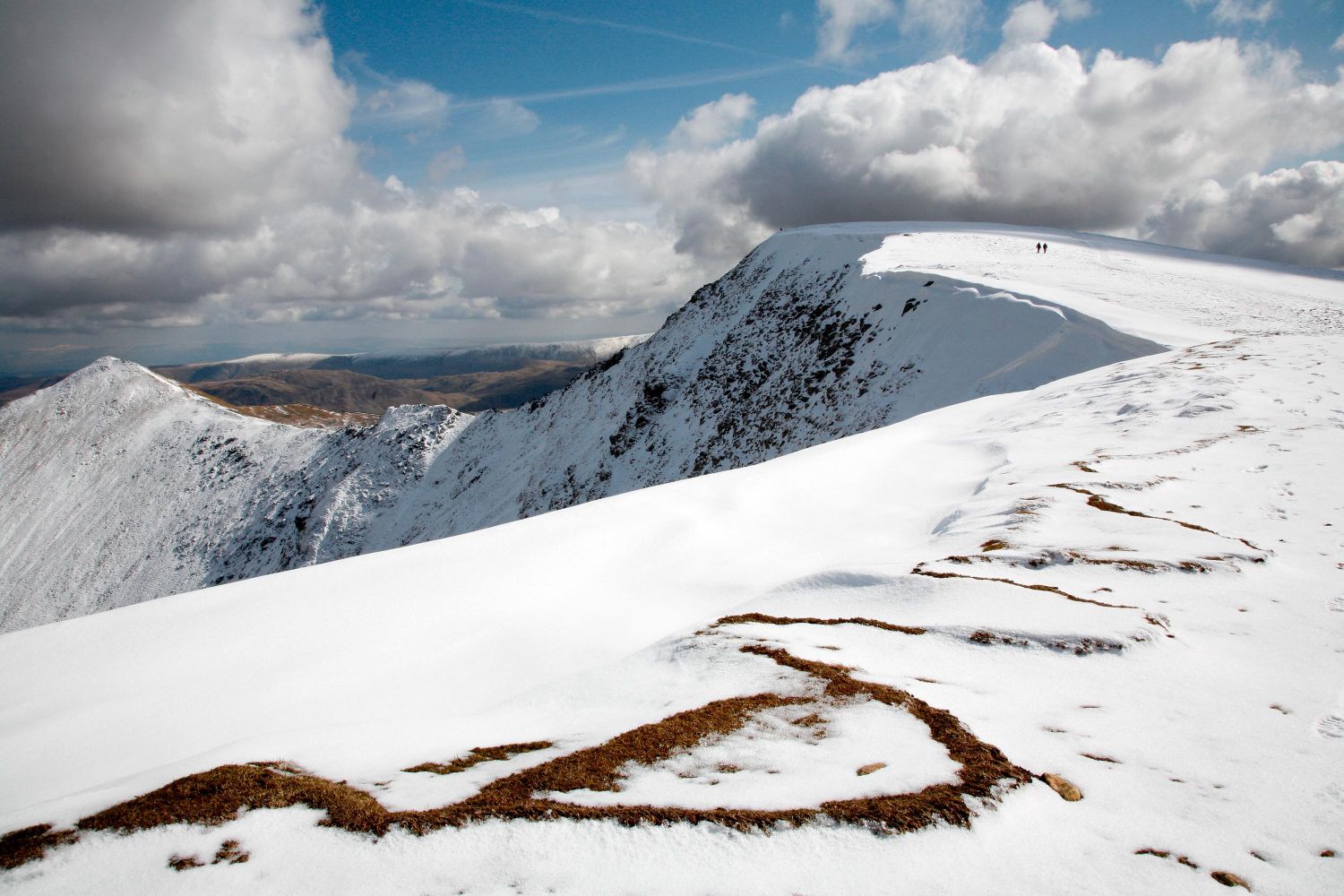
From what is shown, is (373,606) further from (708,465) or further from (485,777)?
(708,465)

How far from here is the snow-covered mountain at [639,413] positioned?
27.8 meters

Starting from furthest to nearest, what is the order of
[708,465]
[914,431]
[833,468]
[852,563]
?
[708,465] < [914,431] < [833,468] < [852,563]

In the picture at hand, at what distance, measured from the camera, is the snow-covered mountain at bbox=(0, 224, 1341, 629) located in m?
27.8

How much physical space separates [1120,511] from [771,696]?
6.72 metres

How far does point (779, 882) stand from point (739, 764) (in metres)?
0.99

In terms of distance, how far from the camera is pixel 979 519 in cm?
873

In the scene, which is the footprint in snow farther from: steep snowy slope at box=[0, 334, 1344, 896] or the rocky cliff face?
the rocky cliff face

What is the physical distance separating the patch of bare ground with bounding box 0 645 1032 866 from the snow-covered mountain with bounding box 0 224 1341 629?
22.6 meters

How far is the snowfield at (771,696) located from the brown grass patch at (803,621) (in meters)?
0.05

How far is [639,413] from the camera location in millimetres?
52000

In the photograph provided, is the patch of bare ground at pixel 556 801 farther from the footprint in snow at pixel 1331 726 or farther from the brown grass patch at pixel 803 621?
the footprint in snow at pixel 1331 726

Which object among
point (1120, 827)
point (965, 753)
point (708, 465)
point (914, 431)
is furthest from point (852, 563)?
point (708, 465)

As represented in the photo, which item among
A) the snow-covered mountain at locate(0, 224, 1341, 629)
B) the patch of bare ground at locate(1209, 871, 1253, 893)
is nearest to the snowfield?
the patch of bare ground at locate(1209, 871, 1253, 893)

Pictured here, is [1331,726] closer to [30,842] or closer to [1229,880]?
[1229,880]
